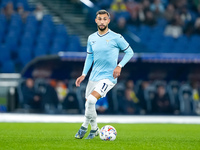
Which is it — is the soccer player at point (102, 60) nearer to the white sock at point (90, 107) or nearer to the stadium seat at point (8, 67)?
the white sock at point (90, 107)

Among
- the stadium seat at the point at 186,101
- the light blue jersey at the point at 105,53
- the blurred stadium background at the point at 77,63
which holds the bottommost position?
the stadium seat at the point at 186,101

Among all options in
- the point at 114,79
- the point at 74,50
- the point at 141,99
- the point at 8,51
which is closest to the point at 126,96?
the point at 141,99

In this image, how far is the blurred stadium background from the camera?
69.8ft

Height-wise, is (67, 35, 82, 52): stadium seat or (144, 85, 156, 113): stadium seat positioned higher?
(67, 35, 82, 52): stadium seat

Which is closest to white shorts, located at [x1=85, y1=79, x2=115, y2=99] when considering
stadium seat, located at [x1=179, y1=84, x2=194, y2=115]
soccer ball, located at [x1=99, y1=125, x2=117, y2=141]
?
soccer ball, located at [x1=99, y1=125, x2=117, y2=141]

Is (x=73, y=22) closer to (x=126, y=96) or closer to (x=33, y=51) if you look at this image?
(x=33, y=51)

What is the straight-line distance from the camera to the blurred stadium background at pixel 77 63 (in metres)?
21.3

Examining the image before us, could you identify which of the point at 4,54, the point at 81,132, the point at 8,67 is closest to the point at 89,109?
the point at 81,132

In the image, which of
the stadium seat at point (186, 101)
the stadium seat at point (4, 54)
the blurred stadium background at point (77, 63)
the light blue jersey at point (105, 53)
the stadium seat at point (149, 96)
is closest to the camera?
the light blue jersey at point (105, 53)

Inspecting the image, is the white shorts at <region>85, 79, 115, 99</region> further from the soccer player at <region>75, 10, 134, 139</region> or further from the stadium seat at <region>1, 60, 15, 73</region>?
the stadium seat at <region>1, 60, 15, 73</region>

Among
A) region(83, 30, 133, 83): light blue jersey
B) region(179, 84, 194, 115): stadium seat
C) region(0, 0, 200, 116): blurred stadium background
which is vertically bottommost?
region(179, 84, 194, 115): stadium seat

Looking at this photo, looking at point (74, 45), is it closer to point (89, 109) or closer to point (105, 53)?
point (105, 53)

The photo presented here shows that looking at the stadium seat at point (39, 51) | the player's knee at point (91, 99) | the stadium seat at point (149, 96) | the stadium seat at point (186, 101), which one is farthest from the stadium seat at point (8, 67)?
the player's knee at point (91, 99)

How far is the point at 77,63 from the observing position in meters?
22.5
